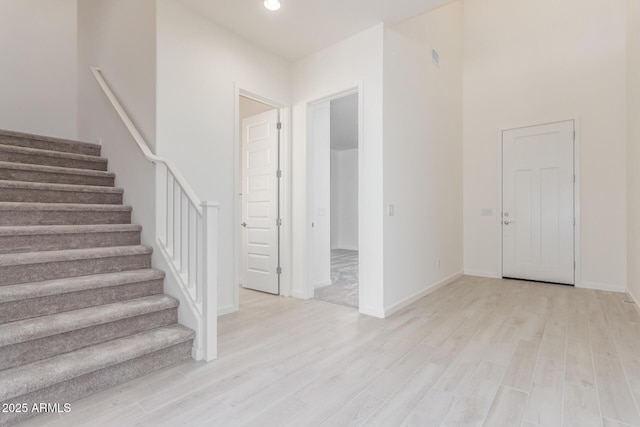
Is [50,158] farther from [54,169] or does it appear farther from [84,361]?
[84,361]

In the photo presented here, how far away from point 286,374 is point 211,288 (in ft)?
2.60

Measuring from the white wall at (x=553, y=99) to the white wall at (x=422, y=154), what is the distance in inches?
11.6

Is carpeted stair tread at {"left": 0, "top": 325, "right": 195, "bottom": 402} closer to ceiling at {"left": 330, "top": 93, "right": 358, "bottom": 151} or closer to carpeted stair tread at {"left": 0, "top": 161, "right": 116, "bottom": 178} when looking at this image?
carpeted stair tread at {"left": 0, "top": 161, "right": 116, "bottom": 178}

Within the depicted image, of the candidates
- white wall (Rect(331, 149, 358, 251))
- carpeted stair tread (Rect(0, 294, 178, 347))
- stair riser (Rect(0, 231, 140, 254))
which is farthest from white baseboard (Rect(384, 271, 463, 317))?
white wall (Rect(331, 149, 358, 251))

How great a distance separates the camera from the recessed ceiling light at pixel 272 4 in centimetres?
289

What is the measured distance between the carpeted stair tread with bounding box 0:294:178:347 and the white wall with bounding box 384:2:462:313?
2.13m

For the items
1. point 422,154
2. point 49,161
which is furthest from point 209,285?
point 422,154

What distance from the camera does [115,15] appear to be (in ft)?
11.0

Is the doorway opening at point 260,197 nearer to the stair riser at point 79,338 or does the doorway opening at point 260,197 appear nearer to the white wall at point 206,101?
the white wall at point 206,101

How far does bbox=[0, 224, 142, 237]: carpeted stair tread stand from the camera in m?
2.23

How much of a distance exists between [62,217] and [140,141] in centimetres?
90

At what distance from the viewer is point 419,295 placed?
3932 mm

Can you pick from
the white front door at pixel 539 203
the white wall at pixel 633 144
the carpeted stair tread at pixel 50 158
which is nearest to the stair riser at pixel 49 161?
the carpeted stair tread at pixel 50 158

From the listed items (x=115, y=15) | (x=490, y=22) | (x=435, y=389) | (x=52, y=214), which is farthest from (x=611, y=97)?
(x=52, y=214)
